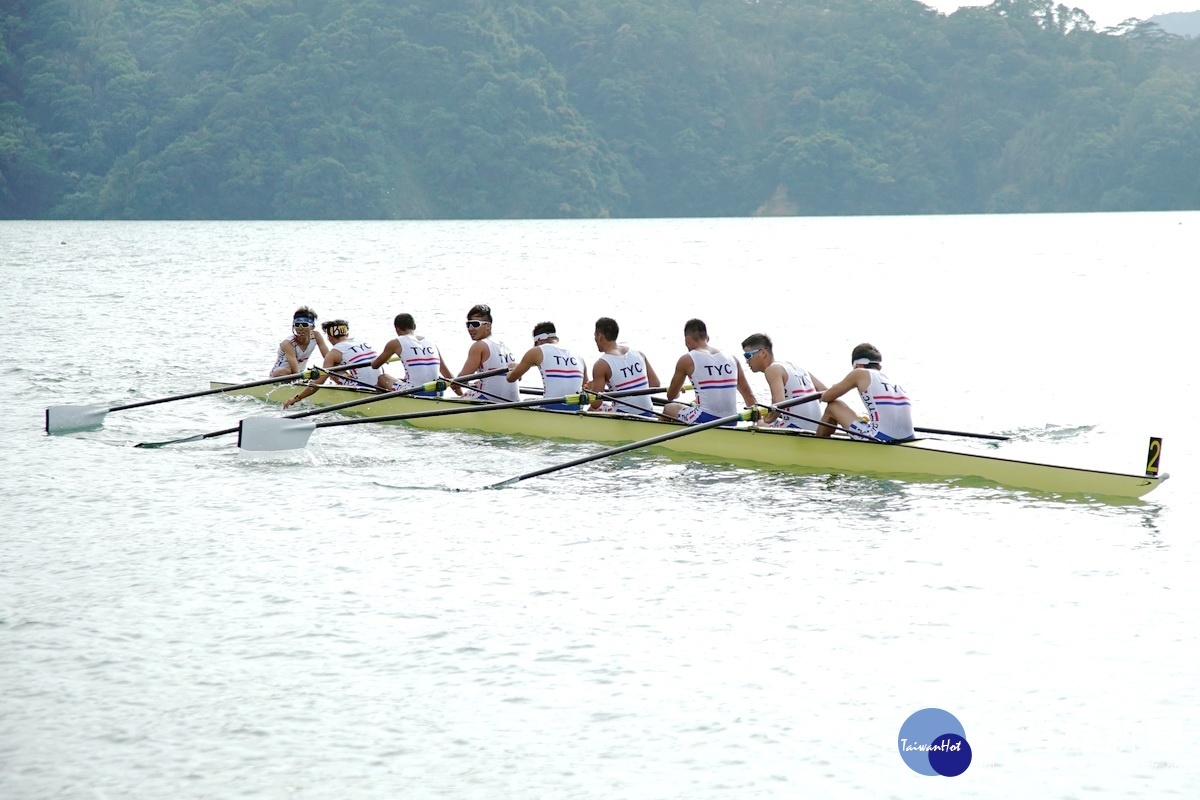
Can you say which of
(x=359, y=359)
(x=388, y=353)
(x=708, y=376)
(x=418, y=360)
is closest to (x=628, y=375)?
(x=708, y=376)

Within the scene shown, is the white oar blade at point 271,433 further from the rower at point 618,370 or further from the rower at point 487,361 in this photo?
the rower at point 618,370

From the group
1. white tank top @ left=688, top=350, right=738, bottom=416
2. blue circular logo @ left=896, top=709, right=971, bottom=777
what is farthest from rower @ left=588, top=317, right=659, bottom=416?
blue circular logo @ left=896, top=709, right=971, bottom=777

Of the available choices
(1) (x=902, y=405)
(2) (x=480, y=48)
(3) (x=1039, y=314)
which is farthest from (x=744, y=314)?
(2) (x=480, y=48)

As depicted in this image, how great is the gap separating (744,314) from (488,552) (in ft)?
93.9

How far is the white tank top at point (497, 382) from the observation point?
1578 cm

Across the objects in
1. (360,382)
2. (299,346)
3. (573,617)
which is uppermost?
(299,346)

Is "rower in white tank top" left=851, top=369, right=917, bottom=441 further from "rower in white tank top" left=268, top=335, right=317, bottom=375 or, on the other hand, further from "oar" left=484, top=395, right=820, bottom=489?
"rower in white tank top" left=268, top=335, right=317, bottom=375

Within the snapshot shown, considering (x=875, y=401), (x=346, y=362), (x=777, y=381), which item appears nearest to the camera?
(x=875, y=401)

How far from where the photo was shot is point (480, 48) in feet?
366

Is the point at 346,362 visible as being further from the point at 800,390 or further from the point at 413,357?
the point at 800,390

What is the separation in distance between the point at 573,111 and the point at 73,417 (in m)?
99.0

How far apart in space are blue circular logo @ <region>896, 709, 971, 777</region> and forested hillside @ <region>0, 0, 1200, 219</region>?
323 feet

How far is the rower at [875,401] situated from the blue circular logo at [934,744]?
5283 mm

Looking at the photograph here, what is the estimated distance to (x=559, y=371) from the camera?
49.0ft
